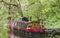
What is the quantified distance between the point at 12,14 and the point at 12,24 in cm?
402

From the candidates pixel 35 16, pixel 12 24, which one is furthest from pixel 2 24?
pixel 35 16

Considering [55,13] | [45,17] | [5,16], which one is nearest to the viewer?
[55,13]

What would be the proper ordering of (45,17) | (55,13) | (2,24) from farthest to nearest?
(2,24) → (45,17) → (55,13)

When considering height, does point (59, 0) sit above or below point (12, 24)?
above

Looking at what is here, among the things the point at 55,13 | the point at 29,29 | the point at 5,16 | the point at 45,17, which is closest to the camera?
the point at 29,29

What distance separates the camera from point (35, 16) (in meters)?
19.1

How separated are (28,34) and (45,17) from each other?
3.49 meters

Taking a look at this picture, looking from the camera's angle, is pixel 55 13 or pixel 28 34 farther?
pixel 55 13

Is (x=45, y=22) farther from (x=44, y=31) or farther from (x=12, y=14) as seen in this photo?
(x=12, y=14)

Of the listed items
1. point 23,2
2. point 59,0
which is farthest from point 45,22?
point 23,2

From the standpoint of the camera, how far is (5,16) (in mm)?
23016

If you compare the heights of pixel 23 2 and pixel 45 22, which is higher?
pixel 23 2

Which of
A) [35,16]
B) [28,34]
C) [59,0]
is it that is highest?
[59,0]

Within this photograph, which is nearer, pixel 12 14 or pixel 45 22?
pixel 45 22
